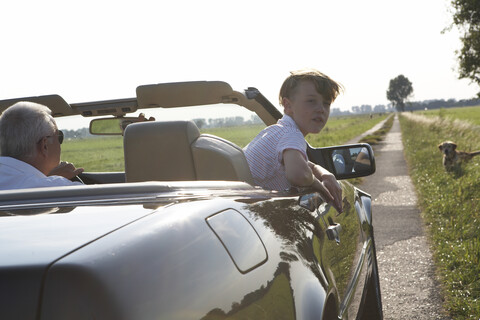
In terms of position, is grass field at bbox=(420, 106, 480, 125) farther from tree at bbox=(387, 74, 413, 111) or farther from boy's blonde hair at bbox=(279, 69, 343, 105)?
tree at bbox=(387, 74, 413, 111)

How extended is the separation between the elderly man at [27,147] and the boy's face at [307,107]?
132 centimetres

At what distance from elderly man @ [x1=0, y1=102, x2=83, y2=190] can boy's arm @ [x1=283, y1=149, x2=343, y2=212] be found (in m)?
0.96

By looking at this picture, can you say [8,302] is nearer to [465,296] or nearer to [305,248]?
[305,248]

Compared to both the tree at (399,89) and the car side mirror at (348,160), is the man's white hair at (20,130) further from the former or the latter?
the tree at (399,89)

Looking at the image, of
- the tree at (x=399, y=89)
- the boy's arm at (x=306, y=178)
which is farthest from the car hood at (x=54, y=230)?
the tree at (x=399, y=89)

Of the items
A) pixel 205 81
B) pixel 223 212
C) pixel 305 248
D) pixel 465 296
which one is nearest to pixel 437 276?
pixel 465 296

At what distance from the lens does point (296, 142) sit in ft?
8.82

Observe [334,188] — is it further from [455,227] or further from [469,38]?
[469,38]

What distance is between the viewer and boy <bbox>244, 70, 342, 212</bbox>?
8.59ft

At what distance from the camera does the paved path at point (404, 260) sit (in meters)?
4.68

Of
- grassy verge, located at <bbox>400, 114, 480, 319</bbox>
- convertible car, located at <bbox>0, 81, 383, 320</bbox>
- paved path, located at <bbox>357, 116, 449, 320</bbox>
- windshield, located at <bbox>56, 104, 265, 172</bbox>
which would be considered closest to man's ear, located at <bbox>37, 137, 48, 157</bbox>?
convertible car, located at <bbox>0, 81, 383, 320</bbox>

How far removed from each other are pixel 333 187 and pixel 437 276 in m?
3.19

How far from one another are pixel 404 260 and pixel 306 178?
407 centimetres

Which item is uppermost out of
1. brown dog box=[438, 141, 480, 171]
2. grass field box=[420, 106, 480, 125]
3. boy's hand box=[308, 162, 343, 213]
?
boy's hand box=[308, 162, 343, 213]
